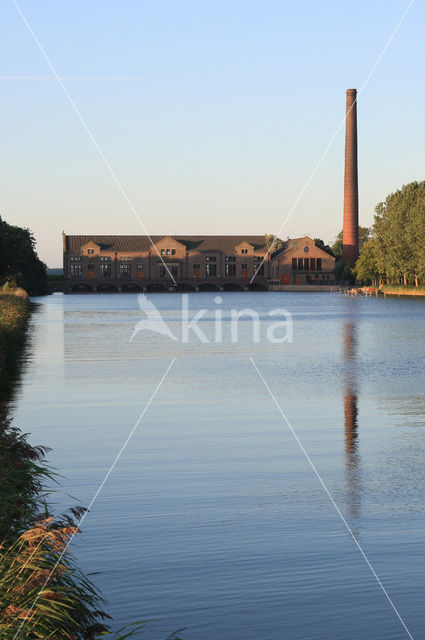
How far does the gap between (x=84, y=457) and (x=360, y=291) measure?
476 feet

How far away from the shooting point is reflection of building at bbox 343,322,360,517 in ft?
43.2

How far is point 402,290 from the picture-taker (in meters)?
144

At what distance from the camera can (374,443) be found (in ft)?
57.5


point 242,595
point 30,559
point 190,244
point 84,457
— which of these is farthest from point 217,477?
point 190,244

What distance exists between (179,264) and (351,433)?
580 ft

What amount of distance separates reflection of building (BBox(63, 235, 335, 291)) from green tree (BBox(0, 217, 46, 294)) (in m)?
34.6

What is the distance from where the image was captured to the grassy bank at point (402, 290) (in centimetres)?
13588

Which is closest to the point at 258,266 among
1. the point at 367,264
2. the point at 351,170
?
the point at 351,170

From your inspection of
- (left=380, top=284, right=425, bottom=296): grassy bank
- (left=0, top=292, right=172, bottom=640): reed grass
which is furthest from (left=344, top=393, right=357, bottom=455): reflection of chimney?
(left=380, top=284, right=425, bottom=296): grassy bank

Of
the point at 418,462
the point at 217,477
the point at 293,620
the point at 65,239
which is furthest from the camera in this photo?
the point at 65,239

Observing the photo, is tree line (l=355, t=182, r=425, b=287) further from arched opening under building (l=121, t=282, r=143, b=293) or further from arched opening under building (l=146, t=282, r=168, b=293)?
arched opening under building (l=121, t=282, r=143, b=293)

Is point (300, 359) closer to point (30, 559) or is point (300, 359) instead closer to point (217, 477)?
point (217, 477)

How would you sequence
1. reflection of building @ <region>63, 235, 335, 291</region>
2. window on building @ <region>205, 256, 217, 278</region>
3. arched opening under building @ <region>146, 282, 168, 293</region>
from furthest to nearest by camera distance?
window on building @ <region>205, 256, 217, 278</region>, arched opening under building @ <region>146, 282, 168, 293</region>, reflection of building @ <region>63, 235, 335, 291</region>

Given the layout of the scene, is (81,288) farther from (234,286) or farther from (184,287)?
(234,286)
